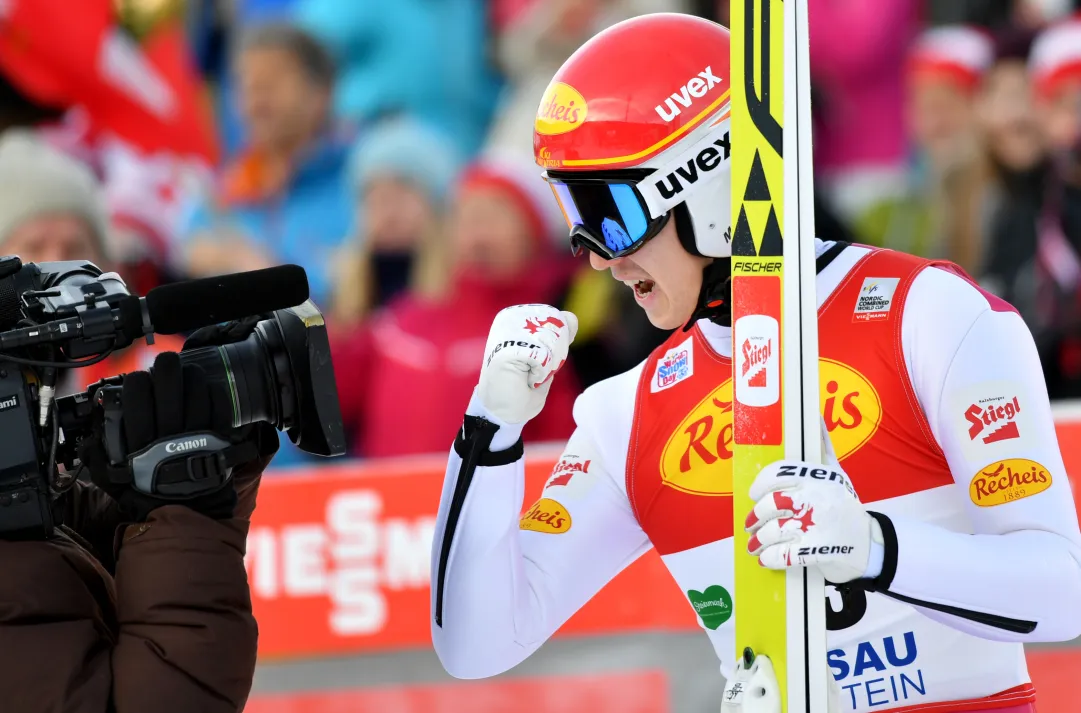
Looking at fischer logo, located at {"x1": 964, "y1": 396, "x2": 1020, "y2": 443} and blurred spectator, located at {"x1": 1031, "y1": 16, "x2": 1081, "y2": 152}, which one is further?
blurred spectator, located at {"x1": 1031, "y1": 16, "x2": 1081, "y2": 152}

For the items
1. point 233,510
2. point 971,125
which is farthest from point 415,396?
point 233,510

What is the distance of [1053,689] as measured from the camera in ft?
15.2

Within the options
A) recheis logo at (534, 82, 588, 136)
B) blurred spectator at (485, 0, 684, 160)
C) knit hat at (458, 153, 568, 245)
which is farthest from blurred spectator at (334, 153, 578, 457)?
recheis logo at (534, 82, 588, 136)

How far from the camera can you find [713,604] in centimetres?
317

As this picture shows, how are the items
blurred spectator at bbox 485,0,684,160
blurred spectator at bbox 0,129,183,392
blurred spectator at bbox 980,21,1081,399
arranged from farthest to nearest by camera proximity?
blurred spectator at bbox 485,0,684,160 < blurred spectator at bbox 980,21,1081,399 < blurred spectator at bbox 0,129,183,392

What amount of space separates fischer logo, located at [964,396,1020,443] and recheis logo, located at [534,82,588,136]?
3.04 feet

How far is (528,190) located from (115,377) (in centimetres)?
377

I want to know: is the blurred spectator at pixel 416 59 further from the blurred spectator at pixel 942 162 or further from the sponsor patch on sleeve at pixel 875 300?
the sponsor patch on sleeve at pixel 875 300

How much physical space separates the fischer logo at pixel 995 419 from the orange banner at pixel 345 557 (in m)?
2.53

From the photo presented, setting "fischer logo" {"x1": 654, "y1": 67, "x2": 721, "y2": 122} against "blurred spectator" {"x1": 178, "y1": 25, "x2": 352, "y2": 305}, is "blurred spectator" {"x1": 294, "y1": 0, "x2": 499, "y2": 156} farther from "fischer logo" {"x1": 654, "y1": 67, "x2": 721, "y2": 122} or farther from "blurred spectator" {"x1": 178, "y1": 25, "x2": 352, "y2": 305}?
"fischer logo" {"x1": 654, "y1": 67, "x2": 721, "y2": 122}

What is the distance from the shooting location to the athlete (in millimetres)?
2727

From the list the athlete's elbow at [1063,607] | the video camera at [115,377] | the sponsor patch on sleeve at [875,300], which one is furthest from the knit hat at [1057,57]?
the video camera at [115,377]

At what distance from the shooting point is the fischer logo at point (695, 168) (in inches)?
118

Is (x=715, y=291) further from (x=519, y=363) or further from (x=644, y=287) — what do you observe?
(x=519, y=363)
